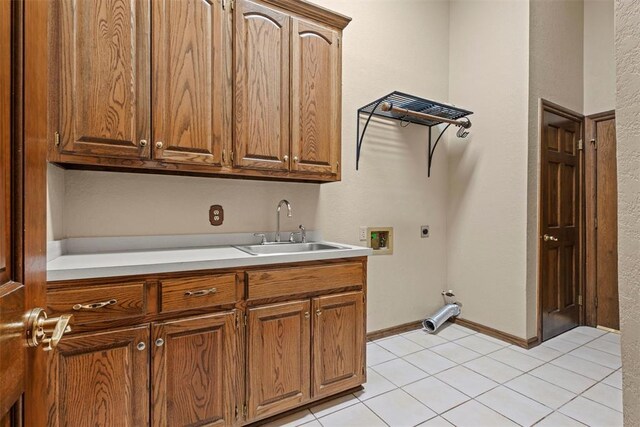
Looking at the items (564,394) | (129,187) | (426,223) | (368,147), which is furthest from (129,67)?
(564,394)

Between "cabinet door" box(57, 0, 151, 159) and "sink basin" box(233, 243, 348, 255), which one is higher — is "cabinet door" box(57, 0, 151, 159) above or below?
above

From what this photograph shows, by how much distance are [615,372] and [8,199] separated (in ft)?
10.6

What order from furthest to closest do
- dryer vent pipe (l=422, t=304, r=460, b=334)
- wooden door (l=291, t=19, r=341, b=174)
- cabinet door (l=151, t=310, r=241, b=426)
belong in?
dryer vent pipe (l=422, t=304, r=460, b=334), wooden door (l=291, t=19, r=341, b=174), cabinet door (l=151, t=310, r=241, b=426)

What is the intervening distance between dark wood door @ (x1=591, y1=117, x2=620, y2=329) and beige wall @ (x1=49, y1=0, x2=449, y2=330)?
1.41m

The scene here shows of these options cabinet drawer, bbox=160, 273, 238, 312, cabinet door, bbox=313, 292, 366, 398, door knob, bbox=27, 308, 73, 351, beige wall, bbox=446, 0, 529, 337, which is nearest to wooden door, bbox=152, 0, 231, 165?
cabinet drawer, bbox=160, 273, 238, 312

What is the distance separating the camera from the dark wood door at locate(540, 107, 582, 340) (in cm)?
269

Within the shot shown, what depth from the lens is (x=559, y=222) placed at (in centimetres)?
286

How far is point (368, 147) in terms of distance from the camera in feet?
8.84

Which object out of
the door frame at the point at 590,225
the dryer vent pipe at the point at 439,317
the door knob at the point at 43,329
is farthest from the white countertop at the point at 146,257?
the door frame at the point at 590,225

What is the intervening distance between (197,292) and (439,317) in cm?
231

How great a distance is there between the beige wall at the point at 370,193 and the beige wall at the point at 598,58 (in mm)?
1326

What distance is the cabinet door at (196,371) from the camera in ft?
4.42

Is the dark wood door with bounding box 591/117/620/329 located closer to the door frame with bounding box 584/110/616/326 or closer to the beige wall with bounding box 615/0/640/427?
the door frame with bounding box 584/110/616/326

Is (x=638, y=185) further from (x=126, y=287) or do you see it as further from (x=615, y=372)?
(x=615, y=372)
